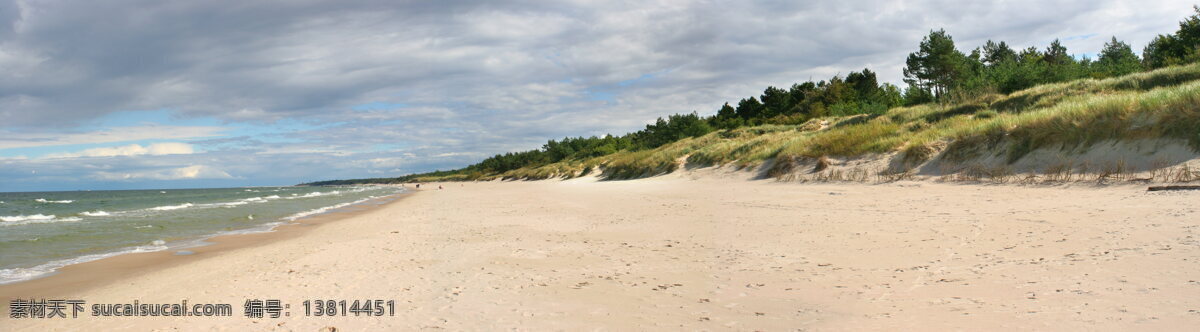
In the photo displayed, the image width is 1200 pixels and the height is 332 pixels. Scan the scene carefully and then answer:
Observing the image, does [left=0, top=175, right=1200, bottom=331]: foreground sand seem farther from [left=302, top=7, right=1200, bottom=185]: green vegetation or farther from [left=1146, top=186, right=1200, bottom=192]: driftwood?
[left=302, top=7, right=1200, bottom=185]: green vegetation

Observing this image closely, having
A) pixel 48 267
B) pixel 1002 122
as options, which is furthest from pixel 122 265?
pixel 1002 122

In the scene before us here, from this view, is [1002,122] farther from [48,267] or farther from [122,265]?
[48,267]

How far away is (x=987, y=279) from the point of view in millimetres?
4000

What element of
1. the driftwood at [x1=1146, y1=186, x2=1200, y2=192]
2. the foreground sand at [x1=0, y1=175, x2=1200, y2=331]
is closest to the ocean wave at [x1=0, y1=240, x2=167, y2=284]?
the foreground sand at [x1=0, y1=175, x2=1200, y2=331]

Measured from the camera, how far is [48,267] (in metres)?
7.91

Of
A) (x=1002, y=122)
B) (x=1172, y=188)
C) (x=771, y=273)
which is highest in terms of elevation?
(x=1002, y=122)

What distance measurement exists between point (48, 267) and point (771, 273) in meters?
9.77

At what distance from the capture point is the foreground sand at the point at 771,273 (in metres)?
3.36

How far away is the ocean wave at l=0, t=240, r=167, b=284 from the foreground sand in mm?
1528

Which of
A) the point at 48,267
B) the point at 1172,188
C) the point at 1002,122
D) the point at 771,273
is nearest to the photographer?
the point at 771,273

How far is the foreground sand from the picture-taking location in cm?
336

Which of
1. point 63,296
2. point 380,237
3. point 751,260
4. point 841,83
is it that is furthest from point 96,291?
point 841,83

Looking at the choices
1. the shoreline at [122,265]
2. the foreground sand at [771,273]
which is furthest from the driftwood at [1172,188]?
the shoreline at [122,265]

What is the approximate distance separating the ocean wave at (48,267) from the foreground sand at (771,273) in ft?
5.01
